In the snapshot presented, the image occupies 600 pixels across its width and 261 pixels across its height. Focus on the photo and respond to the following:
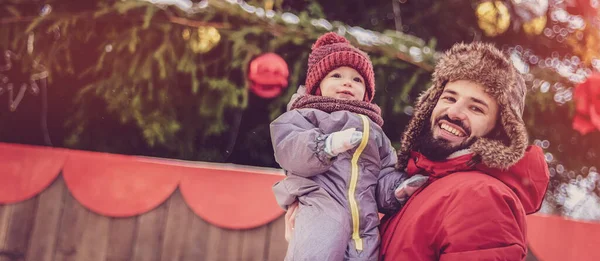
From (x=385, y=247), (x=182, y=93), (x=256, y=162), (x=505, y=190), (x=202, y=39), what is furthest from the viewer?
(x=256, y=162)

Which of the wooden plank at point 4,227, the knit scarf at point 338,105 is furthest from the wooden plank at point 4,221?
the knit scarf at point 338,105

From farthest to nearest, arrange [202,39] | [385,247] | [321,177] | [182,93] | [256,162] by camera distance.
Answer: [256,162] → [182,93] → [202,39] → [321,177] → [385,247]

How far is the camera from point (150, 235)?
2178 mm

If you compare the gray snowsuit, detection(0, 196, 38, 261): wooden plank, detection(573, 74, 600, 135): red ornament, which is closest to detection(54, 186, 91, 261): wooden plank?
detection(0, 196, 38, 261): wooden plank

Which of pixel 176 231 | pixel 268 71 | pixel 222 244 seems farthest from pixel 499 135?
pixel 176 231

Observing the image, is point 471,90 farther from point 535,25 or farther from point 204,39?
point 535,25

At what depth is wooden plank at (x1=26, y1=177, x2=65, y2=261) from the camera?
7.07 feet

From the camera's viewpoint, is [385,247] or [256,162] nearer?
[385,247]

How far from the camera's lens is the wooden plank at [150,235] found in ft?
7.12

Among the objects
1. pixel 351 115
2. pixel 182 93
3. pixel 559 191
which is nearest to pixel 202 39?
pixel 182 93

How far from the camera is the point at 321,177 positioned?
4.91ft

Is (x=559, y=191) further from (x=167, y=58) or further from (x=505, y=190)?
(x=167, y=58)

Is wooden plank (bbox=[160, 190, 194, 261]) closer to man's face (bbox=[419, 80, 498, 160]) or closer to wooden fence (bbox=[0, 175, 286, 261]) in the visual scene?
wooden fence (bbox=[0, 175, 286, 261])

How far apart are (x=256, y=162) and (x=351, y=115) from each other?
55.0 inches
